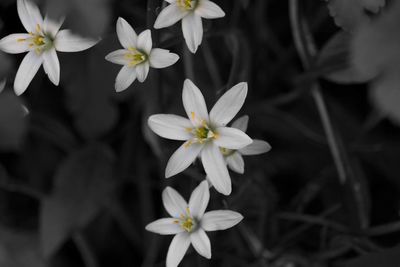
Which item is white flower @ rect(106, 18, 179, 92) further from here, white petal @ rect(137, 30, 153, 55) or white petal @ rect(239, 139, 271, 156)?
white petal @ rect(239, 139, 271, 156)

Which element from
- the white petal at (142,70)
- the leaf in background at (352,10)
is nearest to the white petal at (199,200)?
the white petal at (142,70)

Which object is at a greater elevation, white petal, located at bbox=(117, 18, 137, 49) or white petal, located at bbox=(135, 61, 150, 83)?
white petal, located at bbox=(117, 18, 137, 49)

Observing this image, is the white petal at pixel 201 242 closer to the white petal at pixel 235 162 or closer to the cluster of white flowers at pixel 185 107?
the cluster of white flowers at pixel 185 107

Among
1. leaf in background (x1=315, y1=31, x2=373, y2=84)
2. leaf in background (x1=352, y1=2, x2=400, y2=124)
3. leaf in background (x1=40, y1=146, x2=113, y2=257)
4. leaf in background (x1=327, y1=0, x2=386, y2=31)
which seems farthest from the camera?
leaf in background (x1=40, y1=146, x2=113, y2=257)

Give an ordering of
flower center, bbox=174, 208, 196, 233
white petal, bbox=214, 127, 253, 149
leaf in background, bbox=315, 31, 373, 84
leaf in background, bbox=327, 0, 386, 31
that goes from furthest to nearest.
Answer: leaf in background, bbox=315, 31, 373, 84, flower center, bbox=174, 208, 196, 233, white petal, bbox=214, 127, 253, 149, leaf in background, bbox=327, 0, 386, 31

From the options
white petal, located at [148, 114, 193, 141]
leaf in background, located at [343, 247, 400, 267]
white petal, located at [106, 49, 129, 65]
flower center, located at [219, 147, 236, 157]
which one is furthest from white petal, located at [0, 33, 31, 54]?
leaf in background, located at [343, 247, 400, 267]

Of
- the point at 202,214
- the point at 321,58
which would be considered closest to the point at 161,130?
the point at 202,214

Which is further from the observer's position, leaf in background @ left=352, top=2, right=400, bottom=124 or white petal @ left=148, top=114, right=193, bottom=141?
white petal @ left=148, top=114, right=193, bottom=141

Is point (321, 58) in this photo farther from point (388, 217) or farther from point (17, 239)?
point (17, 239)
